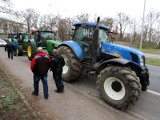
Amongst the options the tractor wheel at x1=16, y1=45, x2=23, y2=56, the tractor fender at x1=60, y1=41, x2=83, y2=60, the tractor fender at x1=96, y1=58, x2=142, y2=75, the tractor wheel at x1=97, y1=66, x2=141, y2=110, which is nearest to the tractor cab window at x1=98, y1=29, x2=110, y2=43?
the tractor fender at x1=60, y1=41, x2=83, y2=60

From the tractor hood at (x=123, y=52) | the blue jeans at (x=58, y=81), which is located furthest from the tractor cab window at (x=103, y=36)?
the blue jeans at (x=58, y=81)

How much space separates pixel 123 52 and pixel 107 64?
704 mm

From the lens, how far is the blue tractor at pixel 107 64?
4.70 m

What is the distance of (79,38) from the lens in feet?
23.5

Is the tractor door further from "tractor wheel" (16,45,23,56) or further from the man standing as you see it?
"tractor wheel" (16,45,23,56)

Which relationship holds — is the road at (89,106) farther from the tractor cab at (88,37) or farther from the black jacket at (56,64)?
the tractor cab at (88,37)

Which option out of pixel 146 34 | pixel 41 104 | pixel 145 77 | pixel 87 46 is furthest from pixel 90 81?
pixel 146 34

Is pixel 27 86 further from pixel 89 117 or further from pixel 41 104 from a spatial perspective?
pixel 89 117

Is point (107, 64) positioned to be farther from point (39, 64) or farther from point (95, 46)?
point (39, 64)

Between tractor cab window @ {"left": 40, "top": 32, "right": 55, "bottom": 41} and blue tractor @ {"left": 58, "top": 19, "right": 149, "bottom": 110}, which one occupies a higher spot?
tractor cab window @ {"left": 40, "top": 32, "right": 55, "bottom": 41}

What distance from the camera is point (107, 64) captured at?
17.8 feet

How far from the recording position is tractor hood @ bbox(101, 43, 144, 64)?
540 centimetres

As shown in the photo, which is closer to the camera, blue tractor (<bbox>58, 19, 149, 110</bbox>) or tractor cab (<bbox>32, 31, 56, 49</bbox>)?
blue tractor (<bbox>58, 19, 149, 110</bbox>)

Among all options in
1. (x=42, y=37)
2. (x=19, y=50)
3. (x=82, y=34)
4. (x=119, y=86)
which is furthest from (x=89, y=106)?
(x=19, y=50)
